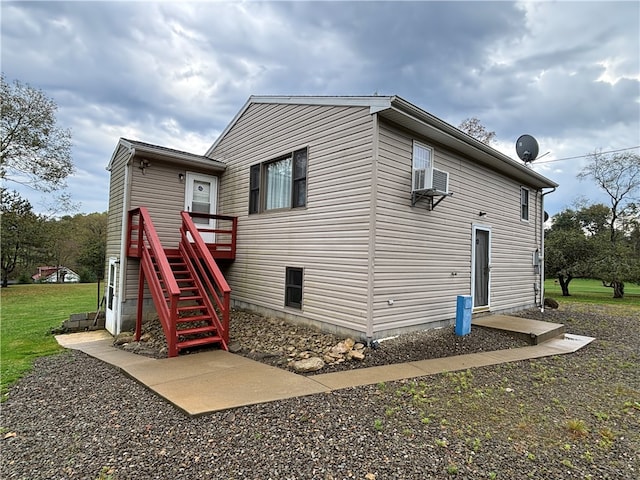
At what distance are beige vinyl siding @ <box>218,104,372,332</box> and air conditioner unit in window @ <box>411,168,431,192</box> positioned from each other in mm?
1191

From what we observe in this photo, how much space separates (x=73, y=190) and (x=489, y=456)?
23.7m

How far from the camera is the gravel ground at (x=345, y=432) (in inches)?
93.2

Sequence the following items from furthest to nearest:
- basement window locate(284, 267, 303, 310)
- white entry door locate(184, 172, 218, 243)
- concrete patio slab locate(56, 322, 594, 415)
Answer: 1. white entry door locate(184, 172, 218, 243)
2. basement window locate(284, 267, 303, 310)
3. concrete patio slab locate(56, 322, 594, 415)

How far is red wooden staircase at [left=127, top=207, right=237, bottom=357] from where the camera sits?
5.43m

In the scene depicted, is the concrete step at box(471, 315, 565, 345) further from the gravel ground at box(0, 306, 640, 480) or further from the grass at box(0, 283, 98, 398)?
the grass at box(0, 283, 98, 398)

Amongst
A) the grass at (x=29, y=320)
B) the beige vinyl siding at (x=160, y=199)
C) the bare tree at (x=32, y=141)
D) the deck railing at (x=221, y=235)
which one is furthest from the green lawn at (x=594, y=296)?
the bare tree at (x=32, y=141)

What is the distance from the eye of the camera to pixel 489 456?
2.53 meters

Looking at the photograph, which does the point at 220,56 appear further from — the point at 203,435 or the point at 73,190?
the point at 73,190

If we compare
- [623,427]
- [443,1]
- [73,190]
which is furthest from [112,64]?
[73,190]

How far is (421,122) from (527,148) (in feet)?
19.2

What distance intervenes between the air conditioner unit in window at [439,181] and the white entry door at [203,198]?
230 inches

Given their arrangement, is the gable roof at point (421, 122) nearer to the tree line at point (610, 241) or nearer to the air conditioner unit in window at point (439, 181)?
the air conditioner unit in window at point (439, 181)

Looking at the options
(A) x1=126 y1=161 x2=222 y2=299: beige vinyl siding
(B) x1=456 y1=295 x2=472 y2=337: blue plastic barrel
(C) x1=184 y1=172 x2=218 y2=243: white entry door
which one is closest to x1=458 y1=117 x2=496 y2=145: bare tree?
(B) x1=456 y1=295 x2=472 y2=337: blue plastic barrel

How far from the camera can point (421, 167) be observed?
668cm
